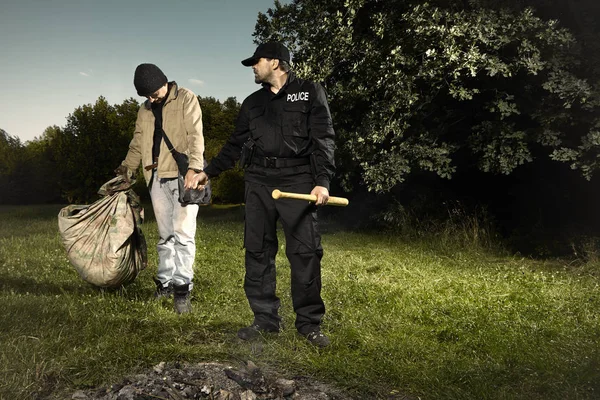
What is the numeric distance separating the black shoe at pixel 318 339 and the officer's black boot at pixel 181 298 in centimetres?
151

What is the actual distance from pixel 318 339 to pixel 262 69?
7.76ft

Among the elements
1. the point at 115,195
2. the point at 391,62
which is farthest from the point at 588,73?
the point at 115,195

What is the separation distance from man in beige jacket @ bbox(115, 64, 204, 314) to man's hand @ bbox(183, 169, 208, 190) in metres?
0.33

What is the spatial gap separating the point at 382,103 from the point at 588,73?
3520 millimetres

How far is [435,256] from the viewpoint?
9.14 m

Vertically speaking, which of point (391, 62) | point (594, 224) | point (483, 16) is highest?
point (483, 16)

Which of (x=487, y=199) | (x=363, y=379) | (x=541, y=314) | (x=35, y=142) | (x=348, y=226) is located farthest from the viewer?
(x=35, y=142)

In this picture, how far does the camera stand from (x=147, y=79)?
5.03 meters

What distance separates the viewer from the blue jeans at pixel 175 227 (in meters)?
5.20

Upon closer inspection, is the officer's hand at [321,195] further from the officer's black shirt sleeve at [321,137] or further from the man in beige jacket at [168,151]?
the man in beige jacket at [168,151]

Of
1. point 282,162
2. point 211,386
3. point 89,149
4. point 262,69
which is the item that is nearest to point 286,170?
point 282,162

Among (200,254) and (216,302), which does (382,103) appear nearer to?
(200,254)

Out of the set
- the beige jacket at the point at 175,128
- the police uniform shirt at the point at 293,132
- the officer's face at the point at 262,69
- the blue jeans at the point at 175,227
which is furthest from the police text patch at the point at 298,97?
the blue jeans at the point at 175,227

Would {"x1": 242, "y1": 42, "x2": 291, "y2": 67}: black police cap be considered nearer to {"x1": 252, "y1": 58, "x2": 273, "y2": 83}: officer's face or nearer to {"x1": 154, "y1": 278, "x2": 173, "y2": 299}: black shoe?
{"x1": 252, "y1": 58, "x2": 273, "y2": 83}: officer's face
